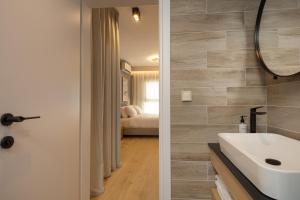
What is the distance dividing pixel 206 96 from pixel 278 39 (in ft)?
1.93

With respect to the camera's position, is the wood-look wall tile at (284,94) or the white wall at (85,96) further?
the white wall at (85,96)

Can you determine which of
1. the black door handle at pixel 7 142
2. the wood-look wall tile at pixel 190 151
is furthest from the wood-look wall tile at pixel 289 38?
the black door handle at pixel 7 142

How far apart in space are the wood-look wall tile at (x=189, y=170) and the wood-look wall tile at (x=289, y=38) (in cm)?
96

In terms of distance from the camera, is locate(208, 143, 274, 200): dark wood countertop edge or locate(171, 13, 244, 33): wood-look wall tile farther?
locate(171, 13, 244, 33): wood-look wall tile

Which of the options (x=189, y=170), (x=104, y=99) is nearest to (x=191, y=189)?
(x=189, y=170)

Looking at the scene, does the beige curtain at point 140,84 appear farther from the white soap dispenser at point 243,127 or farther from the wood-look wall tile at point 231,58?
the white soap dispenser at point 243,127

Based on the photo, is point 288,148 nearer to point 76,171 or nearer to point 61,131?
point 61,131

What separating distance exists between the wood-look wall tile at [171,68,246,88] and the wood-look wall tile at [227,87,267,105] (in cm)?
5

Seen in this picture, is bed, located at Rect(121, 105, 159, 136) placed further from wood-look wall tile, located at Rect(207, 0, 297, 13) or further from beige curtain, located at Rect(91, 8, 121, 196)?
wood-look wall tile, located at Rect(207, 0, 297, 13)

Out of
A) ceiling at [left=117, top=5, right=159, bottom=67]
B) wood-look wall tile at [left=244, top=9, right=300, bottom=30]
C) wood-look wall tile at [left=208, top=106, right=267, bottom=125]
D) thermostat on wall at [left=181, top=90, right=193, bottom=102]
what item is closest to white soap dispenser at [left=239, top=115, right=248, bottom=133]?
wood-look wall tile at [left=208, top=106, right=267, bottom=125]

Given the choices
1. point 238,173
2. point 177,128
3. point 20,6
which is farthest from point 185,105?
point 20,6

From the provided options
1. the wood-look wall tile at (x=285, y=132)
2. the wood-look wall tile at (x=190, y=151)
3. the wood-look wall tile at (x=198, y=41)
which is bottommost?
the wood-look wall tile at (x=190, y=151)

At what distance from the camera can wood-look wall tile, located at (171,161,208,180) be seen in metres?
1.61

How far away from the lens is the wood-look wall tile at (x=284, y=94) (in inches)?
45.1
